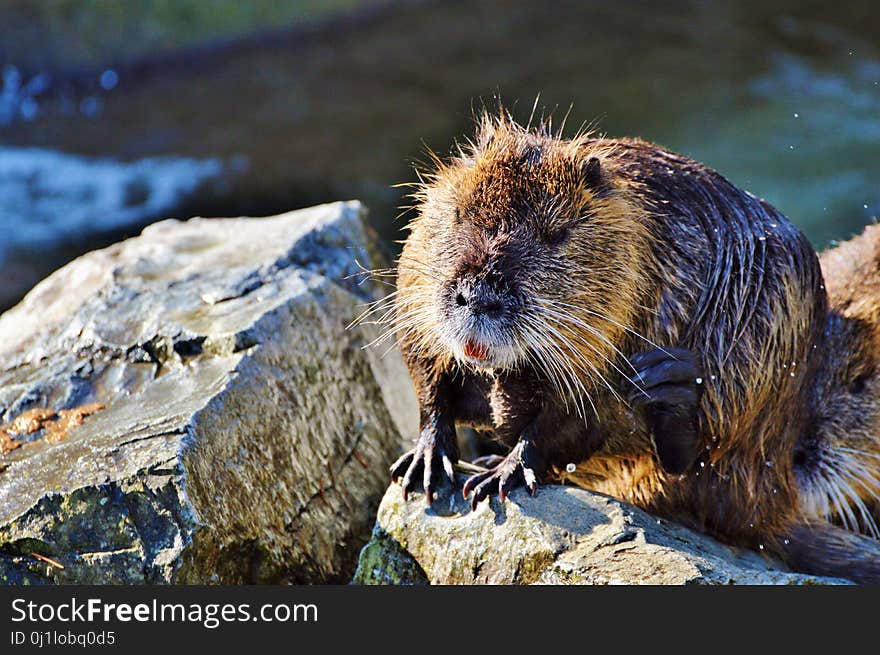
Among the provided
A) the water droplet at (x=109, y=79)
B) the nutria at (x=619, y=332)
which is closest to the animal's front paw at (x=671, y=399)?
the nutria at (x=619, y=332)

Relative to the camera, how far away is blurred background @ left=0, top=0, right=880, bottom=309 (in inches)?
372

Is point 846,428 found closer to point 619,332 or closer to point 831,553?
point 831,553

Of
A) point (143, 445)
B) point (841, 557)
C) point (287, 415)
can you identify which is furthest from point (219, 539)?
point (841, 557)

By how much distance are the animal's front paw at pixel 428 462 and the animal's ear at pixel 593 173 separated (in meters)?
1.04

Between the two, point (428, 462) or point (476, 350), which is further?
point (428, 462)

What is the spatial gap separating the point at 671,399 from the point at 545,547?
65 centimetres

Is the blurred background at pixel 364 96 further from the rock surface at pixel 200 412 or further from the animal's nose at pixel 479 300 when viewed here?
the animal's nose at pixel 479 300

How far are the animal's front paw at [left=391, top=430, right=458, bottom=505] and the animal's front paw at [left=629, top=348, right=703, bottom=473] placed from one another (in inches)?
26.6

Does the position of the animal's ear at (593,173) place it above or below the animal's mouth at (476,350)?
above

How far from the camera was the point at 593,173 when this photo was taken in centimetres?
361

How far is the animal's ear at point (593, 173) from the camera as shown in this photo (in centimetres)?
359

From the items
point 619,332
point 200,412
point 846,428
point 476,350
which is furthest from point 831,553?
point 200,412

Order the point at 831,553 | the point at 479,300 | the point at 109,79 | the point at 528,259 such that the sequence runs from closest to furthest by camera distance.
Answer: the point at 479,300, the point at 528,259, the point at 831,553, the point at 109,79

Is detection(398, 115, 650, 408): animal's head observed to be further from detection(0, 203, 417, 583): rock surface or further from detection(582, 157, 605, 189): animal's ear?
detection(0, 203, 417, 583): rock surface
